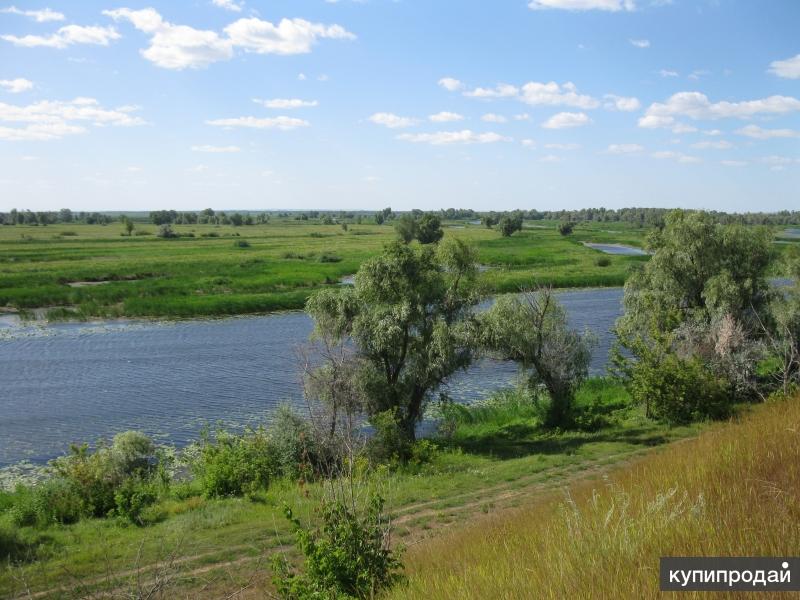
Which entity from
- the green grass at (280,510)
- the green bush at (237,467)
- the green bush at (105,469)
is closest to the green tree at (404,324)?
the green grass at (280,510)

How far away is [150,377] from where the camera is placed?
39.0 meters

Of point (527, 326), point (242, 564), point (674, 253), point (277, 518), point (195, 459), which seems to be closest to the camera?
point (242, 564)

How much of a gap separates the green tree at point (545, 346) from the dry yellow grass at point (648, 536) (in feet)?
63.8

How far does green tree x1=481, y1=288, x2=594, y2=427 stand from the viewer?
91.0ft

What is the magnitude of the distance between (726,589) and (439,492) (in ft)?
51.2

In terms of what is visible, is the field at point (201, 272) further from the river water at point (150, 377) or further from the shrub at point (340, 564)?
the shrub at point (340, 564)

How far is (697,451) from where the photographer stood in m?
9.24

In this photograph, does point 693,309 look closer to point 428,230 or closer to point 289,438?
point 289,438

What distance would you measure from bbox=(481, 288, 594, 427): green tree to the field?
1.80 meters

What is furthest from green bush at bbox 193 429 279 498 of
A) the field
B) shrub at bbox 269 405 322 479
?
the field

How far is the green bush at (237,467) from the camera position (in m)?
22.0

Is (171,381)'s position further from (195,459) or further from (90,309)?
(90,309)

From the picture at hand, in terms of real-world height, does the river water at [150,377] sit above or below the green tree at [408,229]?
below

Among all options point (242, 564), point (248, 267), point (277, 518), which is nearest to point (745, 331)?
point (277, 518)
